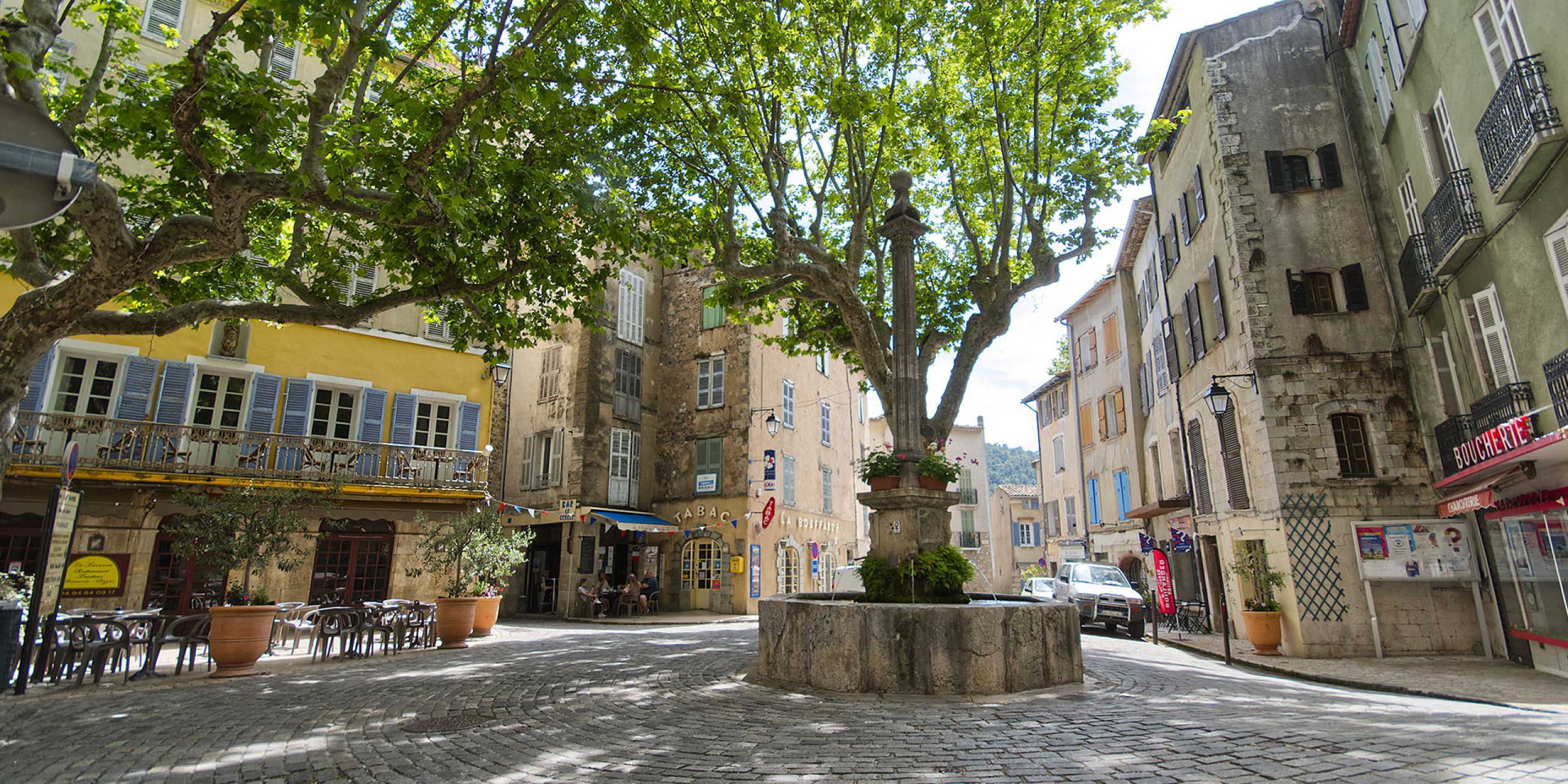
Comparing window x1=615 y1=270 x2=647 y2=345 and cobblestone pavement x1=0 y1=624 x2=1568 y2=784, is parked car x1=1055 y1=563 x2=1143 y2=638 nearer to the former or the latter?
cobblestone pavement x1=0 y1=624 x2=1568 y2=784

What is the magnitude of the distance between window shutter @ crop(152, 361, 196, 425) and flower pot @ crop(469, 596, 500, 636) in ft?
24.1

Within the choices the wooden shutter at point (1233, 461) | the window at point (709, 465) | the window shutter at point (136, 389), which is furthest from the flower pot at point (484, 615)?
the wooden shutter at point (1233, 461)

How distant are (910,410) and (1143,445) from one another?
1655 cm

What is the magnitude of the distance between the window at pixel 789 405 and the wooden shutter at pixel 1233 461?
13951 mm

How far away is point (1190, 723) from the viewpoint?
579 centimetres

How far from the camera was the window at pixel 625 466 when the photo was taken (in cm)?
2402

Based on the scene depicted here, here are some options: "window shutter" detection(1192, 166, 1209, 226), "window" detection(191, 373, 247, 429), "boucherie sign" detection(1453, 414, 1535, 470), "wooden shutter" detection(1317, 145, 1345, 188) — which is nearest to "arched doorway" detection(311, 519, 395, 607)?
"window" detection(191, 373, 247, 429)

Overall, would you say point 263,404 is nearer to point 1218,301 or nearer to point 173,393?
point 173,393

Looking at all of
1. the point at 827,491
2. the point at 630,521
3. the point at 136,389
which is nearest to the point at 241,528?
the point at 136,389

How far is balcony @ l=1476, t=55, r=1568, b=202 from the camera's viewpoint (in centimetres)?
810

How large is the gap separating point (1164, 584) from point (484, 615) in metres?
15.2

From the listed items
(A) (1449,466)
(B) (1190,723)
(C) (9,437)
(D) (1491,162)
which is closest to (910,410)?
(B) (1190,723)

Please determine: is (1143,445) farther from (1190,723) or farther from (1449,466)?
(1190,723)

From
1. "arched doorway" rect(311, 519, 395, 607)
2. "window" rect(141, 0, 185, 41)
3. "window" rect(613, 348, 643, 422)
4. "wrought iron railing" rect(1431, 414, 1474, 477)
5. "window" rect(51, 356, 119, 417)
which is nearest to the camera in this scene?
"wrought iron railing" rect(1431, 414, 1474, 477)
